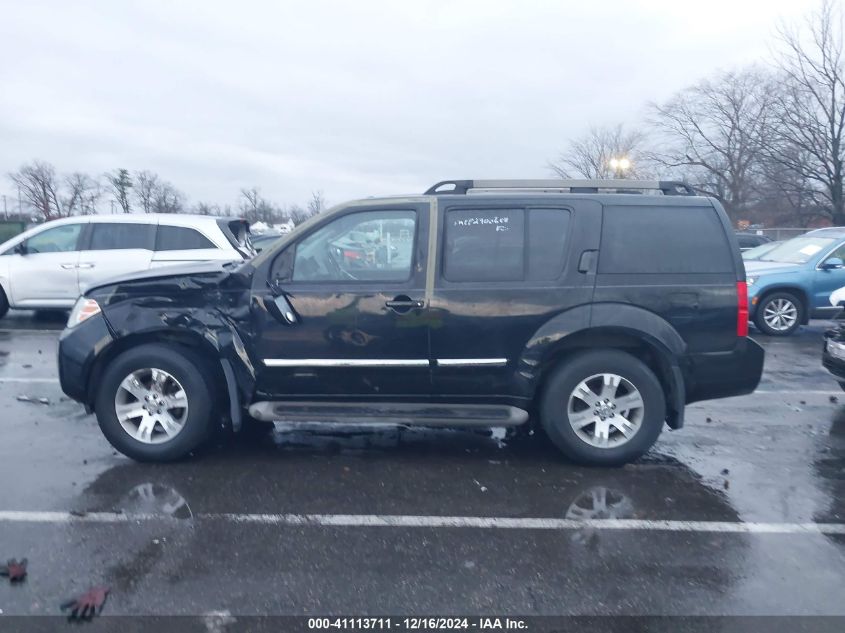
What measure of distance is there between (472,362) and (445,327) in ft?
1.03

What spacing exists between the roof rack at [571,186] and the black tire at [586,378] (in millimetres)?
1259

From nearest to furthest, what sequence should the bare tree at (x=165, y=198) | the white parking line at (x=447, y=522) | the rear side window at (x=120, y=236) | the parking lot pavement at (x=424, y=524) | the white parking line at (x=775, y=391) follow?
the parking lot pavement at (x=424, y=524) → the white parking line at (x=447, y=522) → the white parking line at (x=775, y=391) → the rear side window at (x=120, y=236) → the bare tree at (x=165, y=198)

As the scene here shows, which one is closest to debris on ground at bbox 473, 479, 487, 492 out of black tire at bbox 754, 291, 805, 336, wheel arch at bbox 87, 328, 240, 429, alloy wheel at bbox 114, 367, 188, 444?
wheel arch at bbox 87, 328, 240, 429

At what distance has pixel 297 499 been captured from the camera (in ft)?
15.7

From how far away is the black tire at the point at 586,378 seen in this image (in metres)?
5.30

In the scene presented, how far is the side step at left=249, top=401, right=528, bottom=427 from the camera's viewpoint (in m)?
5.30

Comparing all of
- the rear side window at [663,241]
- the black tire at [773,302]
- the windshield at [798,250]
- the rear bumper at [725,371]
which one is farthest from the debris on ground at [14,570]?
the windshield at [798,250]

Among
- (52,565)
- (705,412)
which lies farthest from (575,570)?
(705,412)

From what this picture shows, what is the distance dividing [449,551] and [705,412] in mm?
3932

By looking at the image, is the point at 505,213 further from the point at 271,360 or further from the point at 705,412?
the point at 705,412

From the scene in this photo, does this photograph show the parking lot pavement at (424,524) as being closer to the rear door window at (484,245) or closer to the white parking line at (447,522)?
the white parking line at (447,522)

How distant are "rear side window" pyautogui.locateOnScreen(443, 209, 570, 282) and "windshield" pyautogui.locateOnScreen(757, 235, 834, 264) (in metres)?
8.77

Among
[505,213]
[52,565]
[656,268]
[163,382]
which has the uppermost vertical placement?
[505,213]

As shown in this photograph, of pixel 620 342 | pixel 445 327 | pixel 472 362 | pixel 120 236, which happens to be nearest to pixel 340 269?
pixel 445 327
